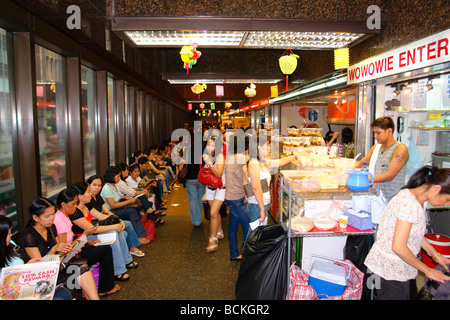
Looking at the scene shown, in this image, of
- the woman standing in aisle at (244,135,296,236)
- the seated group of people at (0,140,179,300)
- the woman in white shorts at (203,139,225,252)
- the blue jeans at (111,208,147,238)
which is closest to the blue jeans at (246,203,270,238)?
the woman standing in aisle at (244,135,296,236)

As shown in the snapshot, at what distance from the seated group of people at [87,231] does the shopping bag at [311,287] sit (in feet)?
6.29

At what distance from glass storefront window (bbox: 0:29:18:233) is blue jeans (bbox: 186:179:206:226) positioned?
108 inches

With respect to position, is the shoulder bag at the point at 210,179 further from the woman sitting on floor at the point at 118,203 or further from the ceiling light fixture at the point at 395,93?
the ceiling light fixture at the point at 395,93

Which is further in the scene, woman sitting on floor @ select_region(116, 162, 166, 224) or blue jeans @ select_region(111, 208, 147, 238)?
woman sitting on floor @ select_region(116, 162, 166, 224)

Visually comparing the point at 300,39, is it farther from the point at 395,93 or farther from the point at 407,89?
the point at 407,89

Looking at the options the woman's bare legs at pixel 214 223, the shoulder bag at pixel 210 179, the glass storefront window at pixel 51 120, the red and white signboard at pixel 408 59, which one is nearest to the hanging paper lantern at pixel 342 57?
the red and white signboard at pixel 408 59

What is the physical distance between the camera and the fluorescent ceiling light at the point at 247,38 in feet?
15.7

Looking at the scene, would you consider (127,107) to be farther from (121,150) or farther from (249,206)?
(249,206)

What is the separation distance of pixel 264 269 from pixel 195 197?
2820mm

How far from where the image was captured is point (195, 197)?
17.9 ft

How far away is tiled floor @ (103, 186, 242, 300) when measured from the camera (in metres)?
3.36

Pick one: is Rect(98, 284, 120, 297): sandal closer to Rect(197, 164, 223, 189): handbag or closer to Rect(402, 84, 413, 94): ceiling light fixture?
→ Rect(197, 164, 223, 189): handbag

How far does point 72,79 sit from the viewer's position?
452 cm

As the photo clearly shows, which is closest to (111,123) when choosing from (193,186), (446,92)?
(193,186)
